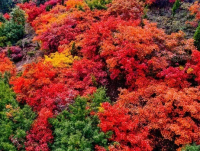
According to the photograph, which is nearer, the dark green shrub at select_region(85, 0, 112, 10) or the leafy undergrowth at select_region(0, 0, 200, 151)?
the leafy undergrowth at select_region(0, 0, 200, 151)

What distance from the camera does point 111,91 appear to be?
15.0 metres

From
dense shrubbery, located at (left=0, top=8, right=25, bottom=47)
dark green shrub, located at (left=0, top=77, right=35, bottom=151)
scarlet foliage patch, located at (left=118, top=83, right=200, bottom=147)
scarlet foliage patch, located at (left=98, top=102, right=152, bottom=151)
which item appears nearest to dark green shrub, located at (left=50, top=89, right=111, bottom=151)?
scarlet foliage patch, located at (left=98, top=102, right=152, bottom=151)

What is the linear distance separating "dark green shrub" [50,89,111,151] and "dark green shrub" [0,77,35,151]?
62.0 inches

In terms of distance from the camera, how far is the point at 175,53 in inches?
573

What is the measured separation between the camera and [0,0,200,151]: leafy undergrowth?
10.8 metres

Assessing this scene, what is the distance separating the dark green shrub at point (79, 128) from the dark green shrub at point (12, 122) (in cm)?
158

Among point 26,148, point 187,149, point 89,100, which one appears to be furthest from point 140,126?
point 26,148

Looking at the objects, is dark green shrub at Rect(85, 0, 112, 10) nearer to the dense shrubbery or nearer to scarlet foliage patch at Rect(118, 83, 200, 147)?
the dense shrubbery

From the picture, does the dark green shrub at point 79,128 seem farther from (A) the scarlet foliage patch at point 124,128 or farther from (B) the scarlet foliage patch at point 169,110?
(B) the scarlet foliage patch at point 169,110

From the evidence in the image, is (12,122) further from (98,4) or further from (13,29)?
(13,29)

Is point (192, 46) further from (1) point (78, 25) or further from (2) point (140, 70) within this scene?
(1) point (78, 25)

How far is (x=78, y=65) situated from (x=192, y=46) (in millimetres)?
7828

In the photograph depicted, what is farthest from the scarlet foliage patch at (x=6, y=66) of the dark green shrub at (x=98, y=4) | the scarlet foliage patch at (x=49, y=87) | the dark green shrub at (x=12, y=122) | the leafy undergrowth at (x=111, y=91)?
the dark green shrub at (x=98, y=4)

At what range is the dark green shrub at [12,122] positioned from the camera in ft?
36.2
